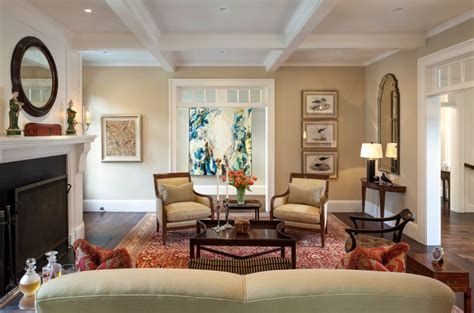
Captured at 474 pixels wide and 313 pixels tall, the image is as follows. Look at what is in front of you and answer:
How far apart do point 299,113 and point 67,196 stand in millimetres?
4320

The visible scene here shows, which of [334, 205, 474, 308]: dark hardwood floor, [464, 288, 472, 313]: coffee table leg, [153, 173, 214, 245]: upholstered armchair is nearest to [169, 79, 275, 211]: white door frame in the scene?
[153, 173, 214, 245]: upholstered armchair

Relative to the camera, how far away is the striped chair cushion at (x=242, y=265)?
6.94 ft

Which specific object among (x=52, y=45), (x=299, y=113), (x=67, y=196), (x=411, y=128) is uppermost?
(x=52, y=45)

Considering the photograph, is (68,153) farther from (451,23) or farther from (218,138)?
(451,23)

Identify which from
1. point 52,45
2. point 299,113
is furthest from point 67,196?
point 299,113

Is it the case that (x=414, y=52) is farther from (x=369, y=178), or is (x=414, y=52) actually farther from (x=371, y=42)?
(x=369, y=178)

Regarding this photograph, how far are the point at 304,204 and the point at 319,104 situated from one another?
2.44 metres

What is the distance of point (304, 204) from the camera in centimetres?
521

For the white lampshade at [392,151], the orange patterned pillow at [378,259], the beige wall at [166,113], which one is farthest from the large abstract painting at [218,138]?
the orange patterned pillow at [378,259]

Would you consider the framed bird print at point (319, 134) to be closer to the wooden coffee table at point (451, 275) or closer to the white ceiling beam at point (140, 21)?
the white ceiling beam at point (140, 21)

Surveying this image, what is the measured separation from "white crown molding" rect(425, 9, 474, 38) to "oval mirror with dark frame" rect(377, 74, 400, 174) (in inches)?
42.2

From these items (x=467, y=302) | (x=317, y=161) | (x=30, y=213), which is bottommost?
(x=467, y=302)

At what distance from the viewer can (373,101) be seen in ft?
21.5

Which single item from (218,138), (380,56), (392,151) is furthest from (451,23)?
(218,138)
